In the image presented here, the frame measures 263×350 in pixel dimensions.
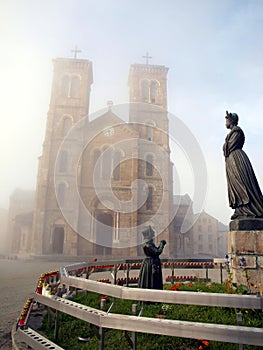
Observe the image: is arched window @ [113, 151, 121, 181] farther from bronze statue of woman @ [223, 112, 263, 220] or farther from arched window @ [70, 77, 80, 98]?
bronze statue of woman @ [223, 112, 263, 220]

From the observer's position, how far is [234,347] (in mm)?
3570

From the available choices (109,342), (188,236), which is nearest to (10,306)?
(109,342)

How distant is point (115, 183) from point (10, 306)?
2007cm

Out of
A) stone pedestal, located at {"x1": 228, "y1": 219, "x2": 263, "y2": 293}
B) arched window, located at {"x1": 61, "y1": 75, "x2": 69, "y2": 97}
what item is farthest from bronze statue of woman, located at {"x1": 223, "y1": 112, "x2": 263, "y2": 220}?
arched window, located at {"x1": 61, "y1": 75, "x2": 69, "y2": 97}

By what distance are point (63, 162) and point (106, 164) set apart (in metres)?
4.38

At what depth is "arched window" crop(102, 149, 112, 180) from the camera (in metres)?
27.2

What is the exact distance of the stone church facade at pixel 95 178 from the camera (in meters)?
25.5

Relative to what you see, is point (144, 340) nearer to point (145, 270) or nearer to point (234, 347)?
point (234, 347)

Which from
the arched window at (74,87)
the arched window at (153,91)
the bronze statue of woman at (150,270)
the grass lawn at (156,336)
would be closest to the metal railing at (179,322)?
the grass lawn at (156,336)

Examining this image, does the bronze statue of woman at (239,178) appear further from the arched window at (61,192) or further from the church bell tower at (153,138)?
the arched window at (61,192)

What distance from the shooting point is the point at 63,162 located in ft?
89.0

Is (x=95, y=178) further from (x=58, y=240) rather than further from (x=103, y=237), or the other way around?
(x=58, y=240)

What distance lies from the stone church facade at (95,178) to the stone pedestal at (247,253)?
810 inches

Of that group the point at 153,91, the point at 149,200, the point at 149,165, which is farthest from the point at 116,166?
the point at 153,91
